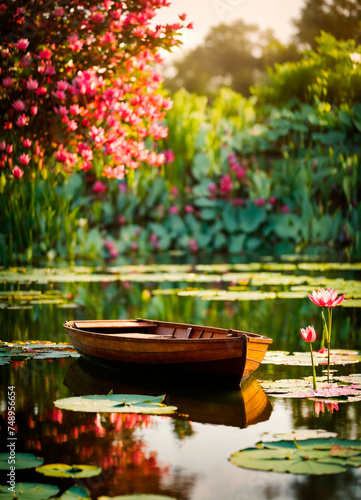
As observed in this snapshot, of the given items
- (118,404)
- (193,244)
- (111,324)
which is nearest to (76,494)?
(118,404)

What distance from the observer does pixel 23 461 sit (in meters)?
3.82

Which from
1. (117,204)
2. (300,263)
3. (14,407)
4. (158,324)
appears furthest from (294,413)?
(117,204)

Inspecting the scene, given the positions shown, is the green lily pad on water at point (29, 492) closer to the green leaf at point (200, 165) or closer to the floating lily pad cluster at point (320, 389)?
the floating lily pad cluster at point (320, 389)

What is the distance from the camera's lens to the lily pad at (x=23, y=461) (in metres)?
3.75

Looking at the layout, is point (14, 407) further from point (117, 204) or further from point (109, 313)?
point (117, 204)

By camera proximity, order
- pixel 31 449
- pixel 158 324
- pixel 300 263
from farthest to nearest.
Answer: pixel 300 263 < pixel 158 324 < pixel 31 449

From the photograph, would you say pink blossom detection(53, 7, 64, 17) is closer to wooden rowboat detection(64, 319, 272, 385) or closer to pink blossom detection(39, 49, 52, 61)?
pink blossom detection(39, 49, 52, 61)

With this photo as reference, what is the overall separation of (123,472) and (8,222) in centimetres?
881

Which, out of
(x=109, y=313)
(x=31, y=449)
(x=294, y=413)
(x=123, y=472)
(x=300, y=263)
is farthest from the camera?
(x=300, y=263)

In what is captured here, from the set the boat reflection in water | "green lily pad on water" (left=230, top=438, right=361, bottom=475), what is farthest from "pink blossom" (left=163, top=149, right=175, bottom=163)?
"green lily pad on water" (left=230, top=438, right=361, bottom=475)

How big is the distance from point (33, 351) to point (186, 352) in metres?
1.62

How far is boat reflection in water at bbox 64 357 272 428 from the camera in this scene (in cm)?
471

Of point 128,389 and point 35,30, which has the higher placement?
point 35,30

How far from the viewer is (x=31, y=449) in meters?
4.06
